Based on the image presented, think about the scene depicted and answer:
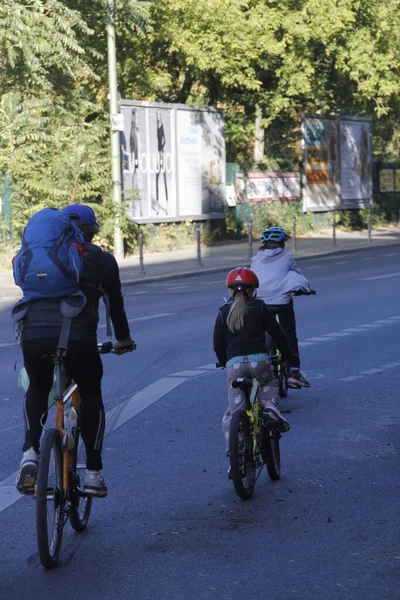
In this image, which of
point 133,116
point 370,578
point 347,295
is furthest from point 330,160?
point 370,578

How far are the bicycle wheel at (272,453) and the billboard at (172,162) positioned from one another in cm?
2353

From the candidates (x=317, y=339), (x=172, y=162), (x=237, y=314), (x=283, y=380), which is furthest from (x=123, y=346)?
(x=172, y=162)

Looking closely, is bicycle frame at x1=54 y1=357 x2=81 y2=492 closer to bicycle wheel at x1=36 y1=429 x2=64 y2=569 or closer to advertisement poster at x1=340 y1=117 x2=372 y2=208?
bicycle wheel at x1=36 y1=429 x2=64 y2=569

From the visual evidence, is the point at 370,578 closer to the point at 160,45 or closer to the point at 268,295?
the point at 268,295

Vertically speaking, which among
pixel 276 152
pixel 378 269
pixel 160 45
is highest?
pixel 160 45

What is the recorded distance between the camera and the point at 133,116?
108 feet

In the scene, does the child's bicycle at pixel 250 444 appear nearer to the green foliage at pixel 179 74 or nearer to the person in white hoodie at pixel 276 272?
the person in white hoodie at pixel 276 272

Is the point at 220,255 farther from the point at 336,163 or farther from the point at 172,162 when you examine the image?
the point at 336,163

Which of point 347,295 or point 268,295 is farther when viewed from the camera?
point 347,295

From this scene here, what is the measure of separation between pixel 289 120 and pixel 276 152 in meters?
1.57

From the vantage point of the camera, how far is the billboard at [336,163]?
137 ft

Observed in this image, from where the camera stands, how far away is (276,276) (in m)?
10.3

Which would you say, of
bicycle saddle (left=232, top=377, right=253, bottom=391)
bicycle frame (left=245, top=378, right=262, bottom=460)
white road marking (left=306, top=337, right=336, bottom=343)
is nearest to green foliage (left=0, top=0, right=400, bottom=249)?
white road marking (left=306, top=337, right=336, bottom=343)

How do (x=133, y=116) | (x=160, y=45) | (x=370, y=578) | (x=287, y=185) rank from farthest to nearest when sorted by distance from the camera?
(x=287, y=185) < (x=160, y=45) < (x=133, y=116) < (x=370, y=578)
